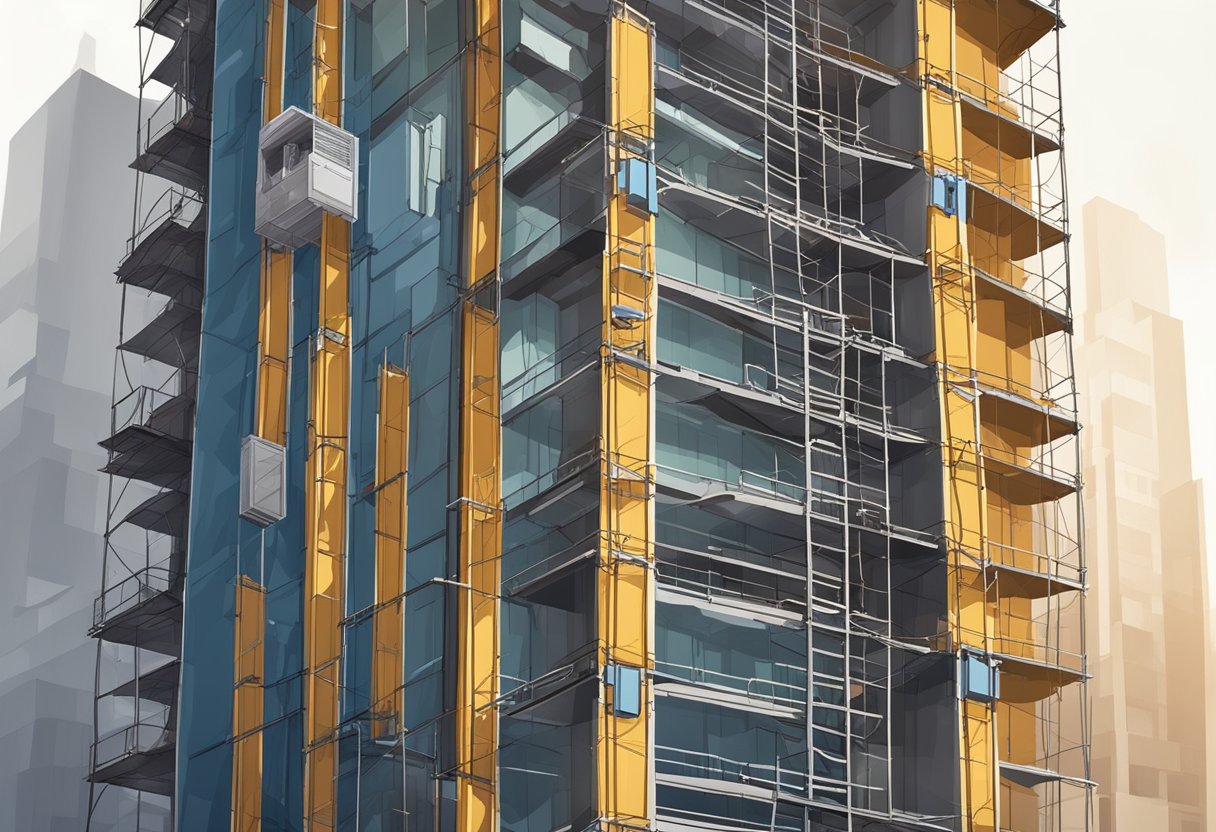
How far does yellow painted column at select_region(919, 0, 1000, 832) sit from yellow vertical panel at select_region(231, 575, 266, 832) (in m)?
13.0

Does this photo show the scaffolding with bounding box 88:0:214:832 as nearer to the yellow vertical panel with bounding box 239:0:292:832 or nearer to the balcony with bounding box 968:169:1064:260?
the yellow vertical panel with bounding box 239:0:292:832

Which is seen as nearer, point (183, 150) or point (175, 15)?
point (183, 150)

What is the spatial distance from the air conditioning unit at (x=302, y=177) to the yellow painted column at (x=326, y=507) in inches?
26.0

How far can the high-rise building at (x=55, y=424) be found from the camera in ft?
172

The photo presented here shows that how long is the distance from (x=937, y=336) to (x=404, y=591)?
38.3 ft

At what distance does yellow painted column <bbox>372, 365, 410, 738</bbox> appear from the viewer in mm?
29969

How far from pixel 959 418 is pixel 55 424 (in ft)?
108

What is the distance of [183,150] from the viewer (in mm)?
43969

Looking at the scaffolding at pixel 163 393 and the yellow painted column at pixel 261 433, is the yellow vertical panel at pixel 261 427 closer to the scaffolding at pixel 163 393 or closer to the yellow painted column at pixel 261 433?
the yellow painted column at pixel 261 433

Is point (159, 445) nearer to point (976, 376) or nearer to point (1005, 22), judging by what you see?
point (976, 376)

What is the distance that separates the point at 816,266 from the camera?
3459 centimetres

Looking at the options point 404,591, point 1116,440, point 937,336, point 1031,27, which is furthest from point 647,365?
point 1116,440

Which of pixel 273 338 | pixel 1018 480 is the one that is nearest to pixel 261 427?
pixel 273 338

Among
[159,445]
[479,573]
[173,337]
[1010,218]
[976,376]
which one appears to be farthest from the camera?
[173,337]
